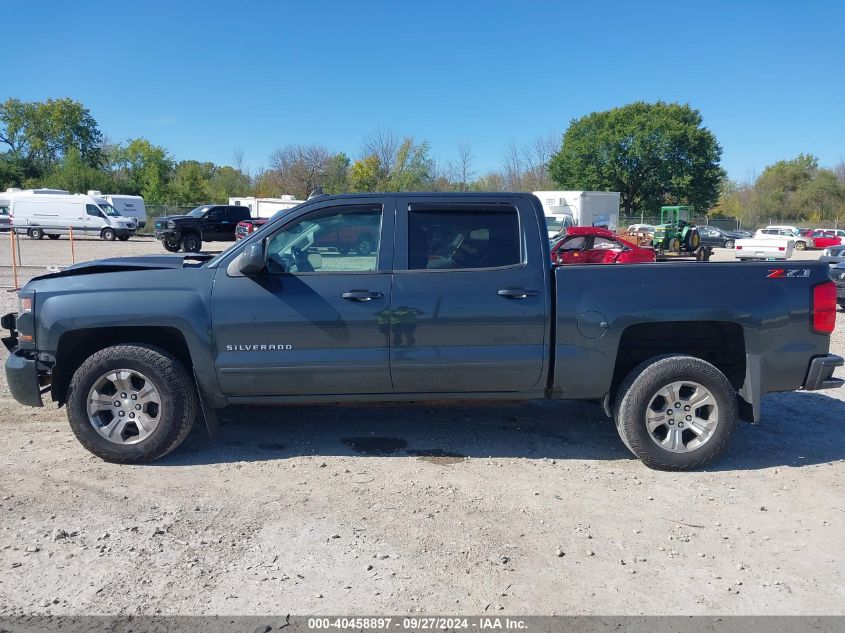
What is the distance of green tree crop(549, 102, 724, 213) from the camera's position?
55.6 m

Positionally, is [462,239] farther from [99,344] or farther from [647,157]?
[647,157]

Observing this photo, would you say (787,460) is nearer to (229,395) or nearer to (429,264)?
(429,264)

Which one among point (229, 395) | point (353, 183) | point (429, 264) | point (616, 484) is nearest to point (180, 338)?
point (229, 395)

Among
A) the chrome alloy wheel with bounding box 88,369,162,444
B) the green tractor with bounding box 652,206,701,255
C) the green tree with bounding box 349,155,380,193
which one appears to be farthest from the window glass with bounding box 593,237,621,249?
the green tree with bounding box 349,155,380,193

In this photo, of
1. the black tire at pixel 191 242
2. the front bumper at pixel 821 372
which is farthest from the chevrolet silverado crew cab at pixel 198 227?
the front bumper at pixel 821 372

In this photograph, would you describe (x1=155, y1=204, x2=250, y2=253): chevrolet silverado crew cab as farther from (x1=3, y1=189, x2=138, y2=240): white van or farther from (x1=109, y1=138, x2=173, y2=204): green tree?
(x1=109, y1=138, x2=173, y2=204): green tree

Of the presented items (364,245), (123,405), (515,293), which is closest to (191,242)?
(123,405)

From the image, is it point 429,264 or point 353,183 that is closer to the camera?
point 429,264

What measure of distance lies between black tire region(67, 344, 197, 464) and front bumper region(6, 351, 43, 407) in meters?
0.26

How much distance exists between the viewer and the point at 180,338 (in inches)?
188

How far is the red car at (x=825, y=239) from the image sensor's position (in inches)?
1690

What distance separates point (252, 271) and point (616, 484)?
9.52 feet

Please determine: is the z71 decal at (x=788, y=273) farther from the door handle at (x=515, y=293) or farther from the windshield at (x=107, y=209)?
the windshield at (x=107, y=209)

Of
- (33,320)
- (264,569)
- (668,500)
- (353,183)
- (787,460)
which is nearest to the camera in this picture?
(264,569)
